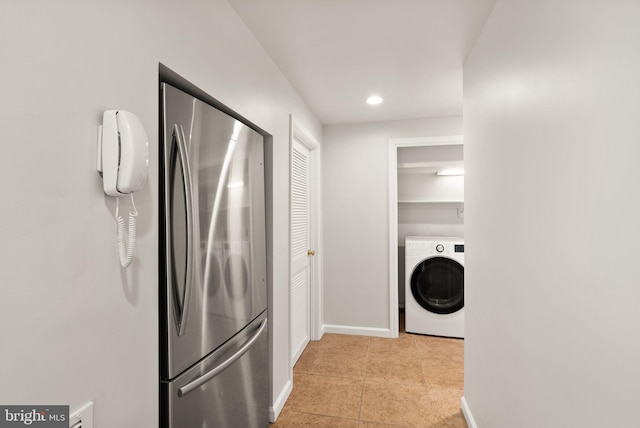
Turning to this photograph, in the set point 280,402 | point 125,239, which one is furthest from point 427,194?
point 125,239

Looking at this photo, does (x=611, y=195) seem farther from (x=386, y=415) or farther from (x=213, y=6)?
(x=386, y=415)

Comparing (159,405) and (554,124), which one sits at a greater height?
(554,124)

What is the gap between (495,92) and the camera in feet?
5.29

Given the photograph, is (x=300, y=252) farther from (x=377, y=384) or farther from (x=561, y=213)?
(x=561, y=213)

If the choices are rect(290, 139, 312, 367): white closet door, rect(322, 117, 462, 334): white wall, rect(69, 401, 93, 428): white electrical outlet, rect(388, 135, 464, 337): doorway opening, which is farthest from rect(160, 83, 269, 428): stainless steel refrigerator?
rect(388, 135, 464, 337): doorway opening

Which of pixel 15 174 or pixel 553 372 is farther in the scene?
pixel 553 372

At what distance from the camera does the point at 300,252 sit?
318 centimetres

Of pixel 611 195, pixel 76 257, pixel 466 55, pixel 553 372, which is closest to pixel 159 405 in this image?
pixel 76 257

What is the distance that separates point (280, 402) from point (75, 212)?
6.53 ft

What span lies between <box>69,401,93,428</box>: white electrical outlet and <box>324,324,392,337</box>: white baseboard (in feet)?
10.2

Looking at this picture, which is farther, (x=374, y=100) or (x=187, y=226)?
(x=374, y=100)

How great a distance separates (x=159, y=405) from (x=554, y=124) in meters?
1.63

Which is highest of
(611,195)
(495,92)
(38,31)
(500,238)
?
(495,92)

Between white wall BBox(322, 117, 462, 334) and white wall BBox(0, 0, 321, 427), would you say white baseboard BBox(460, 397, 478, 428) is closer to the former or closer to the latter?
white wall BBox(322, 117, 462, 334)
